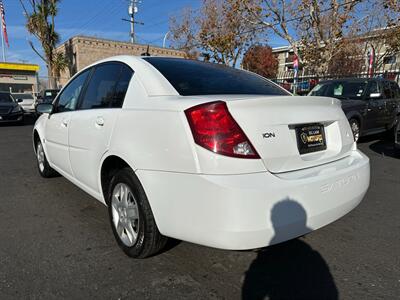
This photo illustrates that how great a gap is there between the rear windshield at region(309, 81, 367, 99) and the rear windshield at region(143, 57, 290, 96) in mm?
5814

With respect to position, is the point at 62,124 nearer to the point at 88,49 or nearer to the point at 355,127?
the point at 355,127

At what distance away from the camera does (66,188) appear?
4.44m

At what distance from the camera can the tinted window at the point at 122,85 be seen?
8.89ft

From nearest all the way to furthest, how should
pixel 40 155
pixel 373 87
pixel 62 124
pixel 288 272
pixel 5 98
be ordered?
pixel 288 272
pixel 62 124
pixel 40 155
pixel 373 87
pixel 5 98

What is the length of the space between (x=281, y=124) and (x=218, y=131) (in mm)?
459

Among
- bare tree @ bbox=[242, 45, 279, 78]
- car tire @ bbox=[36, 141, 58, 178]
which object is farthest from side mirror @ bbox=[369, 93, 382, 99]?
bare tree @ bbox=[242, 45, 279, 78]

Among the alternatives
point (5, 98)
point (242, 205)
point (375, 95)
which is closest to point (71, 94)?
point (242, 205)

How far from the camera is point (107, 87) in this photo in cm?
304

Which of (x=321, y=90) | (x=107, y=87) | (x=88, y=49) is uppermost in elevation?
(x=88, y=49)

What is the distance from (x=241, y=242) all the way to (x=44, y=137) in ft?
11.1

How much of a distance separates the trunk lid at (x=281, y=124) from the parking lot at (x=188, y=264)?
81 cm

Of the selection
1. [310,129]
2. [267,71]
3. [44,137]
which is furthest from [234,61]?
[267,71]

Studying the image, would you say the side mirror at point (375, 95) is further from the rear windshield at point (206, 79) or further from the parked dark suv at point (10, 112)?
the parked dark suv at point (10, 112)

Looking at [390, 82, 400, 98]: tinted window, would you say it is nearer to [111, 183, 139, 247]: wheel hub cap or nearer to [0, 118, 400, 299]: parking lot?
[0, 118, 400, 299]: parking lot
